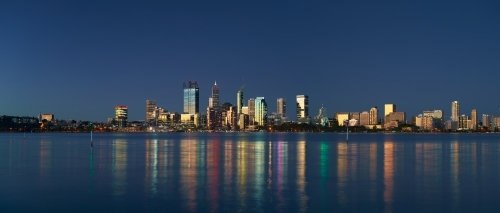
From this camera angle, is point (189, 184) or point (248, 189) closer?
point (248, 189)

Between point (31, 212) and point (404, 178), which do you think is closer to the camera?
point (31, 212)

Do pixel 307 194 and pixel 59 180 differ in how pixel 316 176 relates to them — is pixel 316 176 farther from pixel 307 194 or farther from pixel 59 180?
pixel 59 180

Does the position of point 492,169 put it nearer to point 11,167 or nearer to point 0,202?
point 0,202

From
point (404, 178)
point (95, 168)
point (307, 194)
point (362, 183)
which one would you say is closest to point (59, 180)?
point (95, 168)

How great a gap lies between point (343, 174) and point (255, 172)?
17.8 feet

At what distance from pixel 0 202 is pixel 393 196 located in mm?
16338

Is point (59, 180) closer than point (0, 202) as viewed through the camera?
No

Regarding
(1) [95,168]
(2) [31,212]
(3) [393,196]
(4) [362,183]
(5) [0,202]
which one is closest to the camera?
(2) [31,212]

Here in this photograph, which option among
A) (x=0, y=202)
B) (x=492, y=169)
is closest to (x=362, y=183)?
(x=492, y=169)

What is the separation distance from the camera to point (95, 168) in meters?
34.8

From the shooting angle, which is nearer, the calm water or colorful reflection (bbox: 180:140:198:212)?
the calm water

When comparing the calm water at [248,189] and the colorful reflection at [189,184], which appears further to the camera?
the colorful reflection at [189,184]

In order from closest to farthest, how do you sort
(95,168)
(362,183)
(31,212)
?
1. (31,212)
2. (362,183)
3. (95,168)

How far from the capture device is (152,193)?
22625mm
